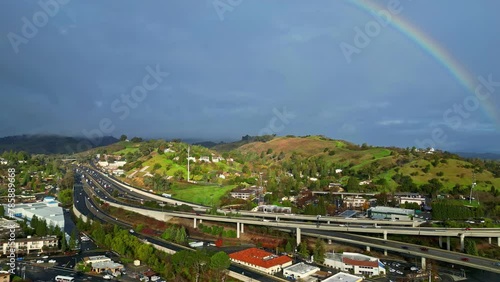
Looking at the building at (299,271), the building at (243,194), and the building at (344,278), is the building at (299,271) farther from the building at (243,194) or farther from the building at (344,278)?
the building at (243,194)

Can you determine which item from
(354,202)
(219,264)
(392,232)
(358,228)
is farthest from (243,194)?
(219,264)

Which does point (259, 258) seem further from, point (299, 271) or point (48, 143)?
point (48, 143)

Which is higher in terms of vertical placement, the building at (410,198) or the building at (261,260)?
the building at (410,198)

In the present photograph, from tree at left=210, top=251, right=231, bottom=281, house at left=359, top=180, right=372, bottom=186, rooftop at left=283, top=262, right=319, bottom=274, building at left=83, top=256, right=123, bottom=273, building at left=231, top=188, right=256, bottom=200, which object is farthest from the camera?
house at left=359, top=180, right=372, bottom=186

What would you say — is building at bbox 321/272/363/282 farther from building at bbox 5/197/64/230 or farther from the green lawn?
the green lawn

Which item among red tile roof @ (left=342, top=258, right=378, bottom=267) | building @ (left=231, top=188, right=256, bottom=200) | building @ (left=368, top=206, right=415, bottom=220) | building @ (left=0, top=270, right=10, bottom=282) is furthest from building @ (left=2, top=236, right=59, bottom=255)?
building @ (left=368, top=206, right=415, bottom=220)

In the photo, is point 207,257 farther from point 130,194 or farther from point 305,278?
point 130,194

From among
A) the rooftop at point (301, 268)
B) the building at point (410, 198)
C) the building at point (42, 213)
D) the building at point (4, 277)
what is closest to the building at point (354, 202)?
the building at point (410, 198)
